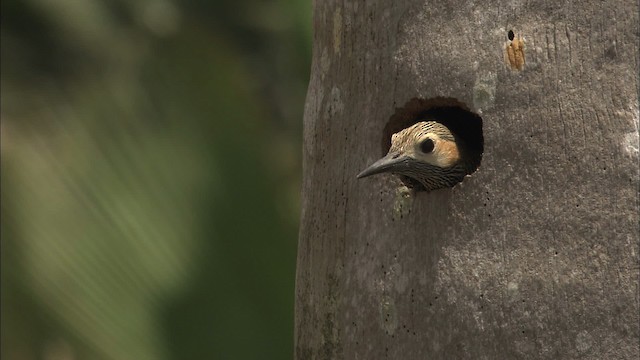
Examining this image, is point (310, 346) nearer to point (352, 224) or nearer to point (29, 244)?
point (352, 224)

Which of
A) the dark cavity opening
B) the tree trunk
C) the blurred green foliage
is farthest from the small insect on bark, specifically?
the blurred green foliage

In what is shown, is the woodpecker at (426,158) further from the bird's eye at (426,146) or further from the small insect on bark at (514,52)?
the small insect on bark at (514,52)

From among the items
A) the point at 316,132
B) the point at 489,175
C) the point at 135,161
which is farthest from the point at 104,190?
the point at 489,175

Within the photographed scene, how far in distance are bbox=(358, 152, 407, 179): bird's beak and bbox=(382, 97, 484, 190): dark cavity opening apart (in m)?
0.16

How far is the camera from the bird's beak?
12.6 feet

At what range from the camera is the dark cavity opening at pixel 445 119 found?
12.8ft

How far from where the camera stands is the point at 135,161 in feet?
19.7

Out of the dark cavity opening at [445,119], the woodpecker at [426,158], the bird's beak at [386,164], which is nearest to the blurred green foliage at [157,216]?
the dark cavity opening at [445,119]

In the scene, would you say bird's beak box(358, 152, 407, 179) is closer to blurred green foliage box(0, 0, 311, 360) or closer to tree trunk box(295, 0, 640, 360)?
tree trunk box(295, 0, 640, 360)

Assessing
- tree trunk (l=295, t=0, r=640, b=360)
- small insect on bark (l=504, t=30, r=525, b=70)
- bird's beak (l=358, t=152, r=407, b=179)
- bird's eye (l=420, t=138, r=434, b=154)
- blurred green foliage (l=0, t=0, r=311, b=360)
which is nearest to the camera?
tree trunk (l=295, t=0, r=640, b=360)

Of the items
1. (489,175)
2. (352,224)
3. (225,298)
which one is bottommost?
(225,298)

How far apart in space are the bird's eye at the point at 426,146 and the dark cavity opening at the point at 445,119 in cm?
10

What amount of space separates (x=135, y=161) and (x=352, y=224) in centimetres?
219

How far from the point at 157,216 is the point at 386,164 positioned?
7.48 ft
